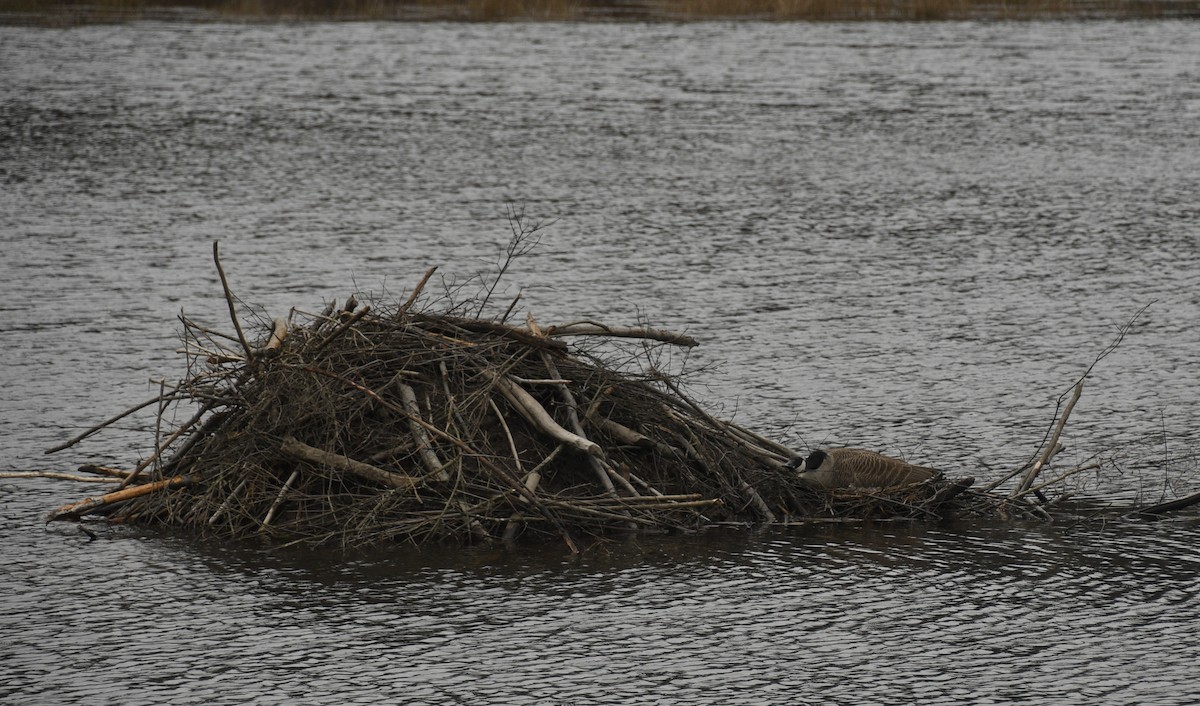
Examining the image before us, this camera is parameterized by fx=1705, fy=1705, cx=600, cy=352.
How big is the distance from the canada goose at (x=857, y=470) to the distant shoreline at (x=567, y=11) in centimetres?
2940

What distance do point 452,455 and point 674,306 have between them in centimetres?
510

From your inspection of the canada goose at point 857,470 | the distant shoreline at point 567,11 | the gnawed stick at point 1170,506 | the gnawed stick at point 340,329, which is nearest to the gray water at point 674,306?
the gnawed stick at point 1170,506

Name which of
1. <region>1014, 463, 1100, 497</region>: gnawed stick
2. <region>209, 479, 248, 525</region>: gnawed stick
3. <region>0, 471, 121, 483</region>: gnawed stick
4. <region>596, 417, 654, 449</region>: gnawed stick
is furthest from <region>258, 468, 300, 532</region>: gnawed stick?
<region>1014, 463, 1100, 497</region>: gnawed stick

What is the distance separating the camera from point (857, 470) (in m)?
7.95

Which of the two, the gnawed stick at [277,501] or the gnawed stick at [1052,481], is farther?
the gnawed stick at [1052,481]

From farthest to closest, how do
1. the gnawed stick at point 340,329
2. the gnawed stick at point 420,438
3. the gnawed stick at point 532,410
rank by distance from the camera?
the gnawed stick at point 340,329 → the gnawed stick at point 532,410 → the gnawed stick at point 420,438

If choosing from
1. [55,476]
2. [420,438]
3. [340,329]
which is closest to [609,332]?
[420,438]

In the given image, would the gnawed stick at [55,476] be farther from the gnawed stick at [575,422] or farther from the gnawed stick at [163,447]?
the gnawed stick at [575,422]

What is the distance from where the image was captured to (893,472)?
26.2 ft

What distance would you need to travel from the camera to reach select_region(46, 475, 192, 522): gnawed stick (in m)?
7.87

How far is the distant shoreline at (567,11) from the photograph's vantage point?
121ft

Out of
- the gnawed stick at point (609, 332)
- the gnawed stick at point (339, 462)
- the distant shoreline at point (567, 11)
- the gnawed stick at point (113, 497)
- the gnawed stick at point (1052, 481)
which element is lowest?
the gnawed stick at point (113, 497)

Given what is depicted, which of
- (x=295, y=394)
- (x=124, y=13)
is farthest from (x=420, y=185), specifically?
(x=124, y=13)

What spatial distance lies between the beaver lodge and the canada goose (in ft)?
0.17
